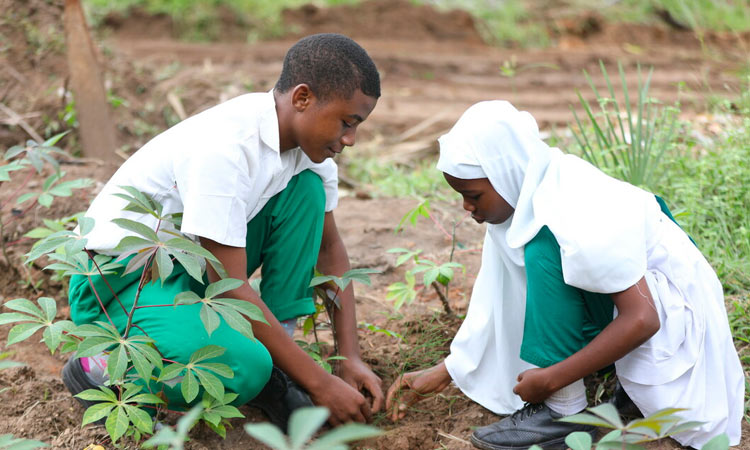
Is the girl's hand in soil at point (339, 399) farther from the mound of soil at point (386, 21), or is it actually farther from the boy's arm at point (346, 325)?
the mound of soil at point (386, 21)

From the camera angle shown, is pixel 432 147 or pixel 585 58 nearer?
pixel 432 147

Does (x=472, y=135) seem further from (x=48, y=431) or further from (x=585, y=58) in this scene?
(x=585, y=58)

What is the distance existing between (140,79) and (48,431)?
3173 mm

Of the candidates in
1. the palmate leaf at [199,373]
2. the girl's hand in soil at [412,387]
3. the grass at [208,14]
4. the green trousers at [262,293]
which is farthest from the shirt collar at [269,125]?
the grass at [208,14]

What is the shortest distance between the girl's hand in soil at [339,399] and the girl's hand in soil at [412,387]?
21cm

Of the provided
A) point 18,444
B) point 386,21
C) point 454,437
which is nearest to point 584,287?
point 454,437

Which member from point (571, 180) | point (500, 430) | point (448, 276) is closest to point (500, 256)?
point (448, 276)

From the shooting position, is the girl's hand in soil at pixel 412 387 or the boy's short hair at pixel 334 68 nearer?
the boy's short hair at pixel 334 68

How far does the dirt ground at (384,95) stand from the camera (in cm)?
216

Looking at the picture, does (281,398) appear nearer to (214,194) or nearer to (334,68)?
(214,194)

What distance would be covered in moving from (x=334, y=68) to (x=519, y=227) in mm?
597

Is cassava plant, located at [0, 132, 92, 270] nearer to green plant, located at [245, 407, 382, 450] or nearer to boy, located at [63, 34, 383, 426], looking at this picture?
boy, located at [63, 34, 383, 426]

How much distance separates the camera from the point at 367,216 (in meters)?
3.46

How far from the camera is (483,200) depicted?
6.36 ft
